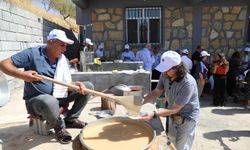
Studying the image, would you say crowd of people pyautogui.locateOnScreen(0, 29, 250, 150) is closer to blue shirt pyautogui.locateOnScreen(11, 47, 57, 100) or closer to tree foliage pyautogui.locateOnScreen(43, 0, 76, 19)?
blue shirt pyautogui.locateOnScreen(11, 47, 57, 100)

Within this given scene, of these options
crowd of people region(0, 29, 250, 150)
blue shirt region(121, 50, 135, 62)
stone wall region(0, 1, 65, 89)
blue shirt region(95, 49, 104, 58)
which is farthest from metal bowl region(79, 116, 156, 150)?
blue shirt region(95, 49, 104, 58)

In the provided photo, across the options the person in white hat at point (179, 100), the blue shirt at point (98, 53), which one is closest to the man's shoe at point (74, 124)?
the person in white hat at point (179, 100)

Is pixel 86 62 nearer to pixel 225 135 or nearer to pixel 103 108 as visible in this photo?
pixel 103 108

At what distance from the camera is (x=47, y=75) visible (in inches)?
137

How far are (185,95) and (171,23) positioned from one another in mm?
7920

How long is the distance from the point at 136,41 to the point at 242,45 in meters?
4.05

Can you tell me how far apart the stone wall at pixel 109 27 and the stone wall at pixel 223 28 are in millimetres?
3160

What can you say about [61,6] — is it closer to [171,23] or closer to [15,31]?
→ [171,23]

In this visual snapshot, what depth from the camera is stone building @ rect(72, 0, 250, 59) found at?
10586mm

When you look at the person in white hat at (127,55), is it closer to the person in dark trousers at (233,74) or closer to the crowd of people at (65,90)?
the person in dark trousers at (233,74)

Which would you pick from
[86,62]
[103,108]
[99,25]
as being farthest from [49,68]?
[99,25]

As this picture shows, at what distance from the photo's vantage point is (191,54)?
10.8m

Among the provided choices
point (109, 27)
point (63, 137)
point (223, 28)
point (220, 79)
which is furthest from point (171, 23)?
point (63, 137)

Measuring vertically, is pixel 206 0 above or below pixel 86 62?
above
